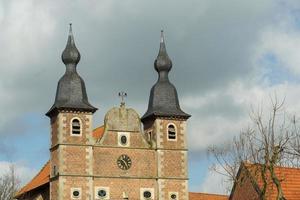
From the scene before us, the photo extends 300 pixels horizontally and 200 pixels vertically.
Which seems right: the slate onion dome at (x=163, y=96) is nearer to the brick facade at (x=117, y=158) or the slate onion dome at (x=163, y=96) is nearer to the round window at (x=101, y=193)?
the brick facade at (x=117, y=158)

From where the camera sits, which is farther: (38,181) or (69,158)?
(38,181)

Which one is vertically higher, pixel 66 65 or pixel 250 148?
pixel 66 65

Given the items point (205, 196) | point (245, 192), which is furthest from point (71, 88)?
point (205, 196)

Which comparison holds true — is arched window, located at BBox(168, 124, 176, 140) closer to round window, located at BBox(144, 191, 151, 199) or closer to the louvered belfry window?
round window, located at BBox(144, 191, 151, 199)

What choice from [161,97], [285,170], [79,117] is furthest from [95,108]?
[285,170]

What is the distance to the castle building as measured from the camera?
53.1m

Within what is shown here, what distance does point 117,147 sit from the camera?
54.9m

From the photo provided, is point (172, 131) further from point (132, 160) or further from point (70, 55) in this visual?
point (70, 55)

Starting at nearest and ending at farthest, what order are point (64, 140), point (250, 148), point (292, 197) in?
1. point (250, 148)
2. point (292, 197)
3. point (64, 140)

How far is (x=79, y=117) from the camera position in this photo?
54.1 metres

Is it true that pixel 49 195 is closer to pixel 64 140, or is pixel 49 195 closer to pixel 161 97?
pixel 64 140

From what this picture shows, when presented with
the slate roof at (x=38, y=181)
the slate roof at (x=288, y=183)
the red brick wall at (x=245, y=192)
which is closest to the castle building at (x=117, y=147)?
the slate roof at (x=38, y=181)

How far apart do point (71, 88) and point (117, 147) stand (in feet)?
16.8

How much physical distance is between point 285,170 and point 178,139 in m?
11.2
